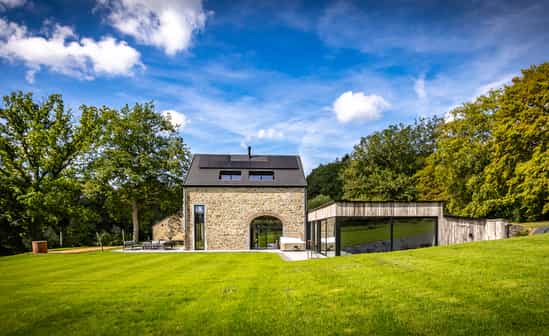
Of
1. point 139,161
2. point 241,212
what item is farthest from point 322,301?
point 139,161

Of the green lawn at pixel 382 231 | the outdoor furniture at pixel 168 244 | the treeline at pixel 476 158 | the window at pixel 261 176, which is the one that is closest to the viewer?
the green lawn at pixel 382 231

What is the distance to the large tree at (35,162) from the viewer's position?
2638 cm

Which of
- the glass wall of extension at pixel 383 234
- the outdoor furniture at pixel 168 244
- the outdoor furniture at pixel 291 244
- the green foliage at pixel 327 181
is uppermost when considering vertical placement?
the green foliage at pixel 327 181

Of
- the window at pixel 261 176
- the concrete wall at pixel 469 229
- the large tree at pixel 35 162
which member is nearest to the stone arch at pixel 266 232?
the window at pixel 261 176

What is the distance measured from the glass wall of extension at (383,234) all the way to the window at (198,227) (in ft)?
33.0

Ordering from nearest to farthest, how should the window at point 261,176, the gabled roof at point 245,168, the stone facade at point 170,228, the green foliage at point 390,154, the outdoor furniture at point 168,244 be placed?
the gabled roof at point 245,168 < the outdoor furniture at point 168,244 < the window at point 261,176 < the stone facade at point 170,228 < the green foliage at point 390,154

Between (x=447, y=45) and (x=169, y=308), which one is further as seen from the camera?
(x=447, y=45)

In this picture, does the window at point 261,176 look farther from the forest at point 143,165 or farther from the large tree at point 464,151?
the large tree at point 464,151

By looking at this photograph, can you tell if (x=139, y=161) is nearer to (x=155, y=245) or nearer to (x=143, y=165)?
(x=143, y=165)

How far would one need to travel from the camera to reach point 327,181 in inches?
2350

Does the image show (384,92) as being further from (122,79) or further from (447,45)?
(122,79)

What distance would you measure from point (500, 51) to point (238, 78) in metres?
10.8

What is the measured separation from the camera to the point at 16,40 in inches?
663

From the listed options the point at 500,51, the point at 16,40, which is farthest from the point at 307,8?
the point at 16,40
